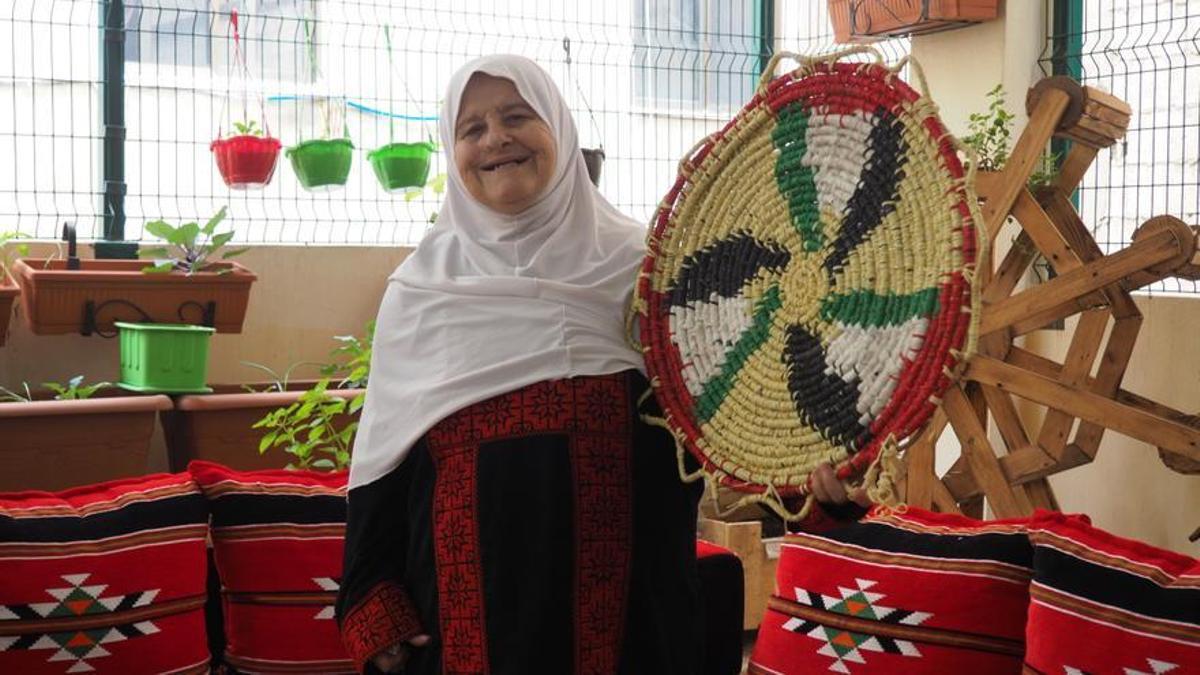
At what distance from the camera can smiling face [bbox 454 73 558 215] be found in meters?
1.82

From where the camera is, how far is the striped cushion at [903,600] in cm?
224

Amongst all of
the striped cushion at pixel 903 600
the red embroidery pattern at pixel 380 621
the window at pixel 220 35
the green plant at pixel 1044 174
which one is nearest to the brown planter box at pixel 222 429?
the window at pixel 220 35

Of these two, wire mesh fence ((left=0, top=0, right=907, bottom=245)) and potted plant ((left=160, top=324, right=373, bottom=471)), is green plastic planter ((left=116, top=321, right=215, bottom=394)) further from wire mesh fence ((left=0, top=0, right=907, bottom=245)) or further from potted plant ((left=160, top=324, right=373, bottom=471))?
wire mesh fence ((left=0, top=0, right=907, bottom=245))

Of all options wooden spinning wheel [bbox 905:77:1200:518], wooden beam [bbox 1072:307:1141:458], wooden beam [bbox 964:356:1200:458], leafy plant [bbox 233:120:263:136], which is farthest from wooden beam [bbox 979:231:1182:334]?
leafy plant [bbox 233:120:263:136]

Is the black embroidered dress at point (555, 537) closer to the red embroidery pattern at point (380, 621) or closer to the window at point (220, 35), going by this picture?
the red embroidery pattern at point (380, 621)

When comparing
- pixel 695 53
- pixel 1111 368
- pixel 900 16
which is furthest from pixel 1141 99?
pixel 695 53

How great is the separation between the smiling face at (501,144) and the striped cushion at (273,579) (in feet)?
3.32

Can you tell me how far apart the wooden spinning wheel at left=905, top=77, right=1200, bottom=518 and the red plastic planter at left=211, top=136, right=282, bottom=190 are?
5.89ft

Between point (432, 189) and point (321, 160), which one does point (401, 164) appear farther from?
point (432, 189)

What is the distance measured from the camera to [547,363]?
180 cm

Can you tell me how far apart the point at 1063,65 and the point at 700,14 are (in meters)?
1.24

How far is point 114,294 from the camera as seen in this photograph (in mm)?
3547

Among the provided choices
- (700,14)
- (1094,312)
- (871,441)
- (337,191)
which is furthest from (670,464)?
(700,14)

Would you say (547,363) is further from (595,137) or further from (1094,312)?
(595,137)
